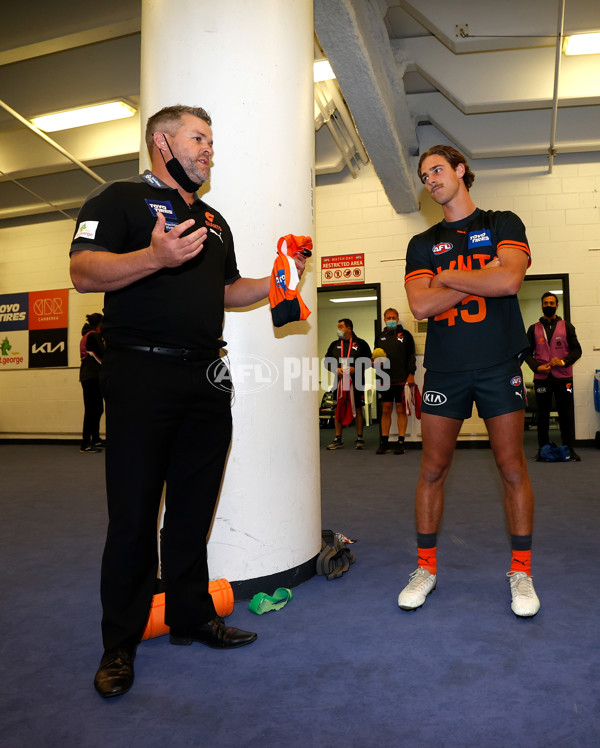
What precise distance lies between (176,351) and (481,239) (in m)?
1.21

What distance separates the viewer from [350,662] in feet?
5.59

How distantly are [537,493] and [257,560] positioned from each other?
2585 mm

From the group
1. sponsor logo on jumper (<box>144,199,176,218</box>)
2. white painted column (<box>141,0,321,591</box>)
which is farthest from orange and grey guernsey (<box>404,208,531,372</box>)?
sponsor logo on jumper (<box>144,199,176,218</box>)

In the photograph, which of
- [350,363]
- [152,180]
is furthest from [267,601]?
[350,363]

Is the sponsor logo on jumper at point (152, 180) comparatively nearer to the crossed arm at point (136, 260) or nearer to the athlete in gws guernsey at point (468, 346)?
the crossed arm at point (136, 260)

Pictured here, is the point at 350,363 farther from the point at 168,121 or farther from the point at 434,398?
the point at 168,121

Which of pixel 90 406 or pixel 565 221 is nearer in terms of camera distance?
pixel 565 221

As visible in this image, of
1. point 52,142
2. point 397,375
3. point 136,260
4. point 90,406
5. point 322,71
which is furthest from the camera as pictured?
point 90,406

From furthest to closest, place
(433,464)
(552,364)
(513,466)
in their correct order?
(552,364) < (433,464) < (513,466)

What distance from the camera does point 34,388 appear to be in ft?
29.7

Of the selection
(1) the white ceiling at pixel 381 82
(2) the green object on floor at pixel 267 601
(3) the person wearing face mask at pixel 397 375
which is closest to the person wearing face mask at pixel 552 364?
(3) the person wearing face mask at pixel 397 375

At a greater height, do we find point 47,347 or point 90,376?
point 47,347

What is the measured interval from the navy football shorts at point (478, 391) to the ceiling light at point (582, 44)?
4446 mm

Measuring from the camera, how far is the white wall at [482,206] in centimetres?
708
